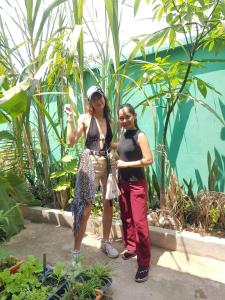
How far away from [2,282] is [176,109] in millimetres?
2460

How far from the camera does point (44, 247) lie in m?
3.06

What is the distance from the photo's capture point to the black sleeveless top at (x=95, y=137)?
2.57 m

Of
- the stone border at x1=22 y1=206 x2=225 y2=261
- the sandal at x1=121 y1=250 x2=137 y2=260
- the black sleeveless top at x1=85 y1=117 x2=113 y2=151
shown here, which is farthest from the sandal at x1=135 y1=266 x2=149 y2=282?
the black sleeveless top at x1=85 y1=117 x2=113 y2=151

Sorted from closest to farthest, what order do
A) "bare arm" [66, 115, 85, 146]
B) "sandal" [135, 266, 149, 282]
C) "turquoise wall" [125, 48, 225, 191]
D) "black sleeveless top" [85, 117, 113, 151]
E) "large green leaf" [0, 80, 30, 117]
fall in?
"large green leaf" [0, 80, 30, 117] → "sandal" [135, 266, 149, 282] → "bare arm" [66, 115, 85, 146] → "black sleeveless top" [85, 117, 113, 151] → "turquoise wall" [125, 48, 225, 191]

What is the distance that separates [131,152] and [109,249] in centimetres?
93

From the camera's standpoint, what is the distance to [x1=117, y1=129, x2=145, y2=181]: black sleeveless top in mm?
2471

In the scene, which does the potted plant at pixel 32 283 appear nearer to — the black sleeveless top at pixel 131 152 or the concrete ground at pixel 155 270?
the concrete ground at pixel 155 270

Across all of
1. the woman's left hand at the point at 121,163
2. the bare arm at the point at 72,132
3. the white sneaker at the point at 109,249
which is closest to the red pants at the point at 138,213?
the woman's left hand at the point at 121,163

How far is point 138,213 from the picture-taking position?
2445 mm

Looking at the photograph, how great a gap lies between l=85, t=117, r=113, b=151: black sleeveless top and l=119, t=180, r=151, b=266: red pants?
359 mm

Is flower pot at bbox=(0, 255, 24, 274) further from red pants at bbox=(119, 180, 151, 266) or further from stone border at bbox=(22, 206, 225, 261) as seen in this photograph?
stone border at bbox=(22, 206, 225, 261)

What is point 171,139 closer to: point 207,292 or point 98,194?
point 98,194

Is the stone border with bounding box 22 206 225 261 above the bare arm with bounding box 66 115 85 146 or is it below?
below

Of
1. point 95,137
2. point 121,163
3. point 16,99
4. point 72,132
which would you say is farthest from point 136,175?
point 16,99
